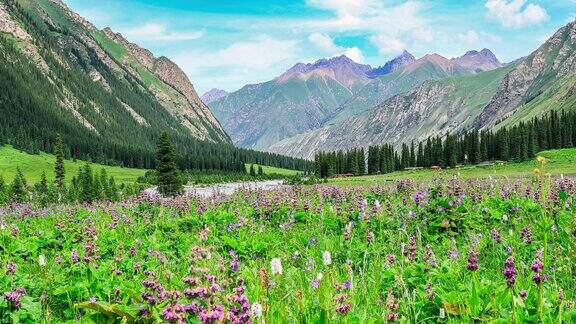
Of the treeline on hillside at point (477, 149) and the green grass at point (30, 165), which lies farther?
the green grass at point (30, 165)

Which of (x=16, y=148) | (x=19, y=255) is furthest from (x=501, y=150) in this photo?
(x=16, y=148)

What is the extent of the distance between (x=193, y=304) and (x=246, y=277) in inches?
144

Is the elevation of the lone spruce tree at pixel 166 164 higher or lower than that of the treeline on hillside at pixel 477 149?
lower

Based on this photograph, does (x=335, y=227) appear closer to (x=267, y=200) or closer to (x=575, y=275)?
(x=267, y=200)

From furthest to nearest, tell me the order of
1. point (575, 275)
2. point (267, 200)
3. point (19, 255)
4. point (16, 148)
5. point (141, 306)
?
point (16, 148) → point (267, 200) → point (19, 255) → point (575, 275) → point (141, 306)

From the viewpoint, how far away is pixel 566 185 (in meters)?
13.5

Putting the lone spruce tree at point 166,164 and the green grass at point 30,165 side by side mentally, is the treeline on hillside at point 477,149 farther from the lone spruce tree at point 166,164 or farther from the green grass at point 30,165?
the lone spruce tree at point 166,164

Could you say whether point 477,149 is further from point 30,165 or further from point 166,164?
point 30,165

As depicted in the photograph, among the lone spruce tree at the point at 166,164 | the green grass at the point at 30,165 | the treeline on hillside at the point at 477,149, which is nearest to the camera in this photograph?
the lone spruce tree at the point at 166,164

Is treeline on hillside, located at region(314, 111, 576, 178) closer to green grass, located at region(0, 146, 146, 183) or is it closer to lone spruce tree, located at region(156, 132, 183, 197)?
green grass, located at region(0, 146, 146, 183)

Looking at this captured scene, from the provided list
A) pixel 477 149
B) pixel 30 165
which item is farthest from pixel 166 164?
pixel 30 165

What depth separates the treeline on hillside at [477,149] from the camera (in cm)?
13162

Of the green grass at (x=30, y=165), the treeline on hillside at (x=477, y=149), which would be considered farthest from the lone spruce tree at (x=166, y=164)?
the green grass at (x=30, y=165)

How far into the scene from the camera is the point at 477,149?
139 meters
